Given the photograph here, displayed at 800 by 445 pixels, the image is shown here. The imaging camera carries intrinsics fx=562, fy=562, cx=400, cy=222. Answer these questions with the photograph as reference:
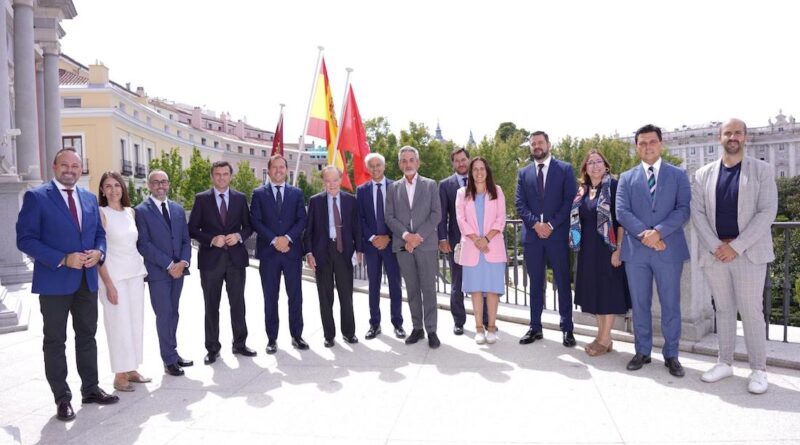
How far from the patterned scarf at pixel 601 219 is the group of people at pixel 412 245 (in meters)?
0.01

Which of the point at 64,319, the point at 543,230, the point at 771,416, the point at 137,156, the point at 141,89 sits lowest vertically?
the point at 771,416

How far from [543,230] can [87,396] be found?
443cm

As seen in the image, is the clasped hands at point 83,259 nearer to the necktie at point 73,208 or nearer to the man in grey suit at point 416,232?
the necktie at point 73,208

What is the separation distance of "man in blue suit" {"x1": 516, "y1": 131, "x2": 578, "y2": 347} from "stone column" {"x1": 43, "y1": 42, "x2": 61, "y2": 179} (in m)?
16.8

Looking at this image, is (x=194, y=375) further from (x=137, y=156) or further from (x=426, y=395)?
(x=137, y=156)

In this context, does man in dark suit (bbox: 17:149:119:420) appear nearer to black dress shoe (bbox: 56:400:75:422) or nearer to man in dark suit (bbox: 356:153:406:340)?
black dress shoe (bbox: 56:400:75:422)

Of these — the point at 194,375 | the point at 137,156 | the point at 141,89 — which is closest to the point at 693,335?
the point at 194,375

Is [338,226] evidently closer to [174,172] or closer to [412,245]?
[412,245]

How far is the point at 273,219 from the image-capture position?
6.09 metres

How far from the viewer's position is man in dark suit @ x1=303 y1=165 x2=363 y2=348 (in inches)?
245

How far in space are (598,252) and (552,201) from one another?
2.47 feet

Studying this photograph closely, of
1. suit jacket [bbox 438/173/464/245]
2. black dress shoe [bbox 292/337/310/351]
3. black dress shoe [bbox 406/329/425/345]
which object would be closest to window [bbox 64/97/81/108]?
black dress shoe [bbox 292/337/310/351]

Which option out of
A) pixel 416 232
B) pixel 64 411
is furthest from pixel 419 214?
pixel 64 411

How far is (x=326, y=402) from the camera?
4.38 meters
